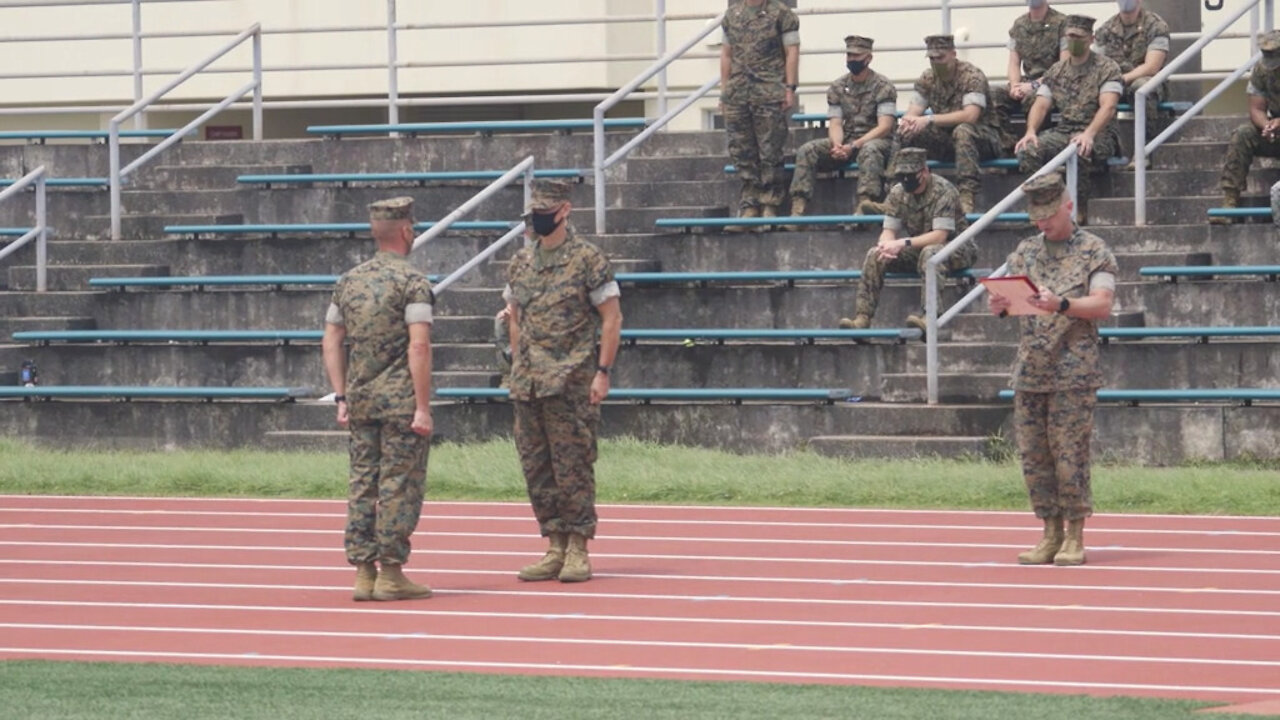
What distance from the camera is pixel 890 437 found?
16375 mm

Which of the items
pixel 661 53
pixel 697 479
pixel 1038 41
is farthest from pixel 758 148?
pixel 697 479

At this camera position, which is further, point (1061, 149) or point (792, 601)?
point (1061, 149)

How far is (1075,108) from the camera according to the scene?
60.2 feet

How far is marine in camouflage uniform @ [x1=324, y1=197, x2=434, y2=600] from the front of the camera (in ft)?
36.7

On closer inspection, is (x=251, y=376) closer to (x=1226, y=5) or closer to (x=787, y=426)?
(x=787, y=426)

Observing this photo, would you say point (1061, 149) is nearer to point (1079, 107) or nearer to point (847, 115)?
point (1079, 107)

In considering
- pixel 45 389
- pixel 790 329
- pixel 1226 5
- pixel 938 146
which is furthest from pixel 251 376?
pixel 1226 5

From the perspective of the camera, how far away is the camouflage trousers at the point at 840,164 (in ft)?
60.7

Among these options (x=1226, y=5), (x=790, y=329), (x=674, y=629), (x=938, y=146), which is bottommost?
(x=674, y=629)

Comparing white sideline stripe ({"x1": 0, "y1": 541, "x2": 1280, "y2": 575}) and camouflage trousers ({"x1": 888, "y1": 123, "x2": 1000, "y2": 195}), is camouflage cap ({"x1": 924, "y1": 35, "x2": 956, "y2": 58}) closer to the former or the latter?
camouflage trousers ({"x1": 888, "y1": 123, "x2": 1000, "y2": 195})

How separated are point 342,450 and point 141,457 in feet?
4.51

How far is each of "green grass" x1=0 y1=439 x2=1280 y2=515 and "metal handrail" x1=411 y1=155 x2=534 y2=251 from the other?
1917 millimetres

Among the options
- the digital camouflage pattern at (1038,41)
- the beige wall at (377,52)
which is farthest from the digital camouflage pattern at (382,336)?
the beige wall at (377,52)

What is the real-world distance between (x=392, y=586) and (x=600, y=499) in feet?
12.7
